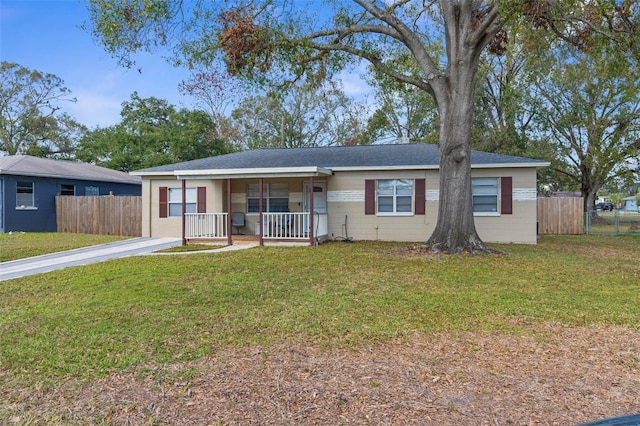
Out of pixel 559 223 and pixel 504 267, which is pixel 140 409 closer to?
pixel 504 267

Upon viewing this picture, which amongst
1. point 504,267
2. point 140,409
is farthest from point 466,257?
point 140,409

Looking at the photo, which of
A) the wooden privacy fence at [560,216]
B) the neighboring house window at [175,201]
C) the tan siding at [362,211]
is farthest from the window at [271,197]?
the wooden privacy fence at [560,216]

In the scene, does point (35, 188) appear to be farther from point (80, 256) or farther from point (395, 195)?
point (395, 195)

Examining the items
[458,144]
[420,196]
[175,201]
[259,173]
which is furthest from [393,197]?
[175,201]

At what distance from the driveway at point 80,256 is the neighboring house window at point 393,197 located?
6588mm

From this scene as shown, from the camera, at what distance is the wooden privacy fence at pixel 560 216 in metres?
18.7

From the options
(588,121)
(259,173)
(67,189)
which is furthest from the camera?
(588,121)

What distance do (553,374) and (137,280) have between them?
251 inches

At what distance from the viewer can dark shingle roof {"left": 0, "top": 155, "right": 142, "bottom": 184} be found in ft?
56.0

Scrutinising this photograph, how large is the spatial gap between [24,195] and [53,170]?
1672 millimetres

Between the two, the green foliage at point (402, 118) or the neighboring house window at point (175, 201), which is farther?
the green foliage at point (402, 118)

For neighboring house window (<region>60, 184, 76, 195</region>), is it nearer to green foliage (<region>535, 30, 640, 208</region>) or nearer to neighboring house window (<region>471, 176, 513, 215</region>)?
neighboring house window (<region>471, 176, 513, 215</region>)

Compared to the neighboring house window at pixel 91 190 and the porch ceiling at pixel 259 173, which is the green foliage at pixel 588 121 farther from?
the neighboring house window at pixel 91 190

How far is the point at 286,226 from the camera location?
1334 centimetres
